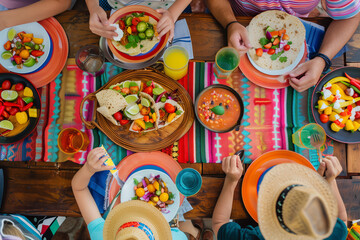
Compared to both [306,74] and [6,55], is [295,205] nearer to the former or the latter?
[306,74]

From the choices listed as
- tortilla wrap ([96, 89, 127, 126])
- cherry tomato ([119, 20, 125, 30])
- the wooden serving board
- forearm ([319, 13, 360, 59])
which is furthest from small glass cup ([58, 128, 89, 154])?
forearm ([319, 13, 360, 59])

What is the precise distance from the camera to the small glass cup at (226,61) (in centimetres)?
136

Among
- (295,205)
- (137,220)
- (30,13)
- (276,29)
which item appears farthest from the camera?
(276,29)

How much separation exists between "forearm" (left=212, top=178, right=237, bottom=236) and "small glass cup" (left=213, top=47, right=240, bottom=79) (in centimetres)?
66

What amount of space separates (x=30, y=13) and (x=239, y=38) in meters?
1.29

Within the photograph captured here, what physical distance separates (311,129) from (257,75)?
0.47 m

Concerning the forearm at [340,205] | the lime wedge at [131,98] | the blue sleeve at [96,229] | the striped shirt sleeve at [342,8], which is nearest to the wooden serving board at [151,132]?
the lime wedge at [131,98]

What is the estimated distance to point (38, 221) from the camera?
2.06 metres

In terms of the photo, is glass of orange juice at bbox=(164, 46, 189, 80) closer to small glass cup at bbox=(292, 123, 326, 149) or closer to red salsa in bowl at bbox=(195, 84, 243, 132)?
red salsa in bowl at bbox=(195, 84, 243, 132)

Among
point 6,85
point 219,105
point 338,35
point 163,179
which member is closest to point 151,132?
point 163,179

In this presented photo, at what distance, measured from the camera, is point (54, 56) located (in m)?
1.41

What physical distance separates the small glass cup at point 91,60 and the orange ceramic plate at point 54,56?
5.2 inches

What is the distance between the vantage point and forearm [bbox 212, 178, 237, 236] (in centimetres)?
131

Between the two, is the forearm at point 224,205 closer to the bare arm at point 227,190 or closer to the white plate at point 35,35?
the bare arm at point 227,190
